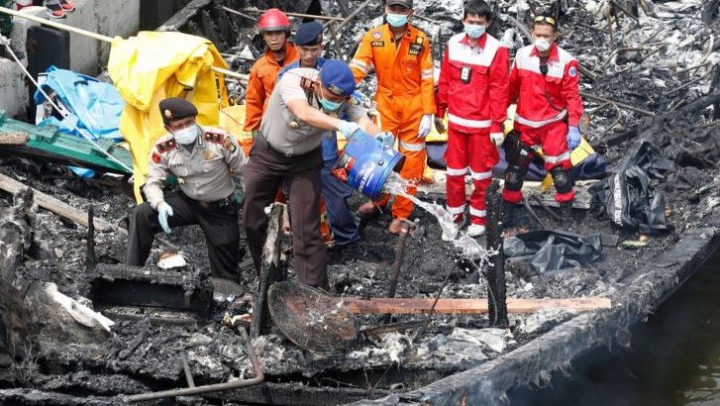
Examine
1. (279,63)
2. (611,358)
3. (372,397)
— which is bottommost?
(611,358)

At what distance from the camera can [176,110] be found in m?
8.25

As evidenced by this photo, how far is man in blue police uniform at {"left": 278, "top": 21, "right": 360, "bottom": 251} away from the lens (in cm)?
894

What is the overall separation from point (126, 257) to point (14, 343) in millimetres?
1688

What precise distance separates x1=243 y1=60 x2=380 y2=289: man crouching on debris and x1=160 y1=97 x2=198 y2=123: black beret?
21.0 inches

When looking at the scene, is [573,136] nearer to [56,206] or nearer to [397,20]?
[397,20]

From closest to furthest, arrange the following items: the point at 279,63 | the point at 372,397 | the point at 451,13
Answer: the point at 372,397, the point at 279,63, the point at 451,13

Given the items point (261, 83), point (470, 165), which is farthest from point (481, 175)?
point (261, 83)

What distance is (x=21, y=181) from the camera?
10109 millimetres

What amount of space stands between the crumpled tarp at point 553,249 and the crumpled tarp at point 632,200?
0.42m

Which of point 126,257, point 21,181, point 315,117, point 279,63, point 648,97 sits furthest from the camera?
point 648,97

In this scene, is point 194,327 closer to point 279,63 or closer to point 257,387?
point 257,387

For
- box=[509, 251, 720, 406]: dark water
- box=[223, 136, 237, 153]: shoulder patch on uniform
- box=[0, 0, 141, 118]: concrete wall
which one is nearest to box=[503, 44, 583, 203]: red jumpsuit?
box=[509, 251, 720, 406]: dark water

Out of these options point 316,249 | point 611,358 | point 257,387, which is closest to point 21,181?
point 316,249

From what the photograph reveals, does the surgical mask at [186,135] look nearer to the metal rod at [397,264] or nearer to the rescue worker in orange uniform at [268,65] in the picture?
the rescue worker in orange uniform at [268,65]
